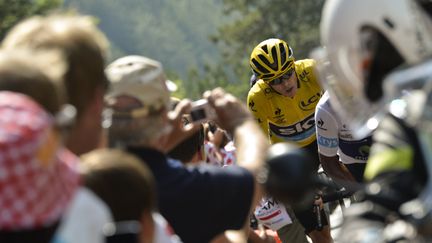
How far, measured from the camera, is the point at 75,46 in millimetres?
3578

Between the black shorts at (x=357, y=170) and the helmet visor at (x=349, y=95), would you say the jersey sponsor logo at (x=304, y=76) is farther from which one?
the helmet visor at (x=349, y=95)

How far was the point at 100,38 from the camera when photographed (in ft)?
12.1

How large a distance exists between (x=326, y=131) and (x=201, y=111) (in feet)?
15.2

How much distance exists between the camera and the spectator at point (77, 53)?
3547 mm

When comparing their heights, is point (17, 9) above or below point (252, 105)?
below

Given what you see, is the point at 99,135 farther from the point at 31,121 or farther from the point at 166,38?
the point at 166,38

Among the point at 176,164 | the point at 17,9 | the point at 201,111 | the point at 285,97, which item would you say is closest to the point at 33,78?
the point at 176,164

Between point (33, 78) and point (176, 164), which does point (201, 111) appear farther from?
point (33, 78)

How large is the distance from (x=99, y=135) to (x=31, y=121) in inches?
50.7

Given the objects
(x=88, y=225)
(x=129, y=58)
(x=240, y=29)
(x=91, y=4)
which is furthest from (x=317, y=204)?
(x=91, y=4)

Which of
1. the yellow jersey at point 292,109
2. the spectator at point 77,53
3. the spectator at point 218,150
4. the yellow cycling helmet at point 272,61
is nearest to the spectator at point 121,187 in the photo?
the spectator at point 77,53

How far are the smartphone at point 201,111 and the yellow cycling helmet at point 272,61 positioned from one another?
5.63 m

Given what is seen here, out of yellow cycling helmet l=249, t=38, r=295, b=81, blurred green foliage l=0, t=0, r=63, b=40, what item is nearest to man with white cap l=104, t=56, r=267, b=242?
yellow cycling helmet l=249, t=38, r=295, b=81

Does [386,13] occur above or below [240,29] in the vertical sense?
above
